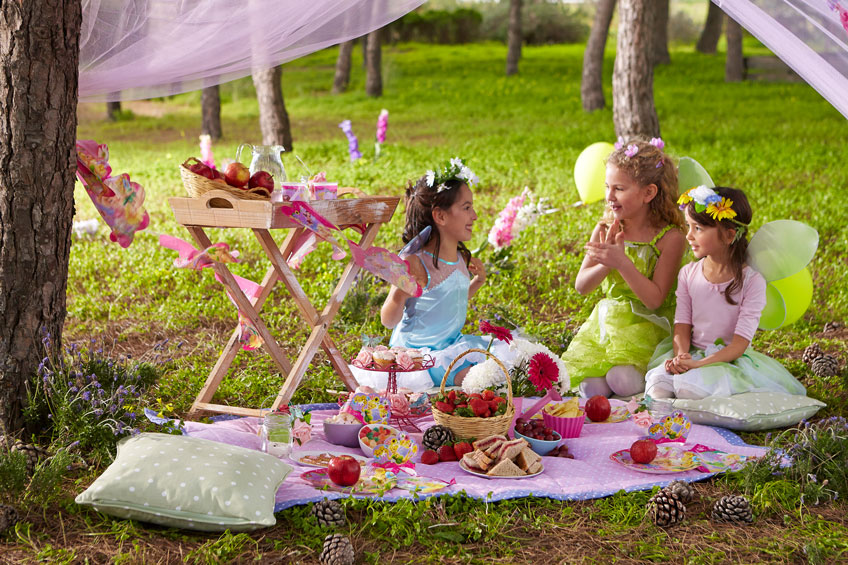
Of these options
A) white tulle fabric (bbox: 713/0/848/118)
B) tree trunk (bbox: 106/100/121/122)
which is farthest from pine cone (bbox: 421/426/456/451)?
tree trunk (bbox: 106/100/121/122)

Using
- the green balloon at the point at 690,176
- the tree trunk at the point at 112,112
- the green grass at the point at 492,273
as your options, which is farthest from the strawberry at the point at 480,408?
the tree trunk at the point at 112,112

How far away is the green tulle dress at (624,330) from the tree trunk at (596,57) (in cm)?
1063

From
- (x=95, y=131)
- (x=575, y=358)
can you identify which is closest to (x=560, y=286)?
(x=575, y=358)

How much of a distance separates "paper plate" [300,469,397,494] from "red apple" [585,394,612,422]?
4.12ft

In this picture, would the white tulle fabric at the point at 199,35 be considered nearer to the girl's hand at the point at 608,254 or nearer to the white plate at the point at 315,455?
the girl's hand at the point at 608,254

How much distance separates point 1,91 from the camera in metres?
3.48

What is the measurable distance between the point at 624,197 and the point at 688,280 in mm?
551

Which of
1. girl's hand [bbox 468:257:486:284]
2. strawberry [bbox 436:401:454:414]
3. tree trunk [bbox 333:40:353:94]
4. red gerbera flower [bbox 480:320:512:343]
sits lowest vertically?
strawberry [bbox 436:401:454:414]

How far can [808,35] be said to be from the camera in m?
3.57

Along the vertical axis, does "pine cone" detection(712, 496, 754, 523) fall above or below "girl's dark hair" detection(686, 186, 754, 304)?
below

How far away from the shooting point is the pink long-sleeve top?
4234 mm

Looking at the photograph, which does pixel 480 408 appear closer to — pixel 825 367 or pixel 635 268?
pixel 635 268

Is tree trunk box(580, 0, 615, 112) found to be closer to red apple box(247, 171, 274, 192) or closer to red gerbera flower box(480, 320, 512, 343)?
red gerbera flower box(480, 320, 512, 343)

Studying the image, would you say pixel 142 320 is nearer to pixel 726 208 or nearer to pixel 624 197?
pixel 624 197
